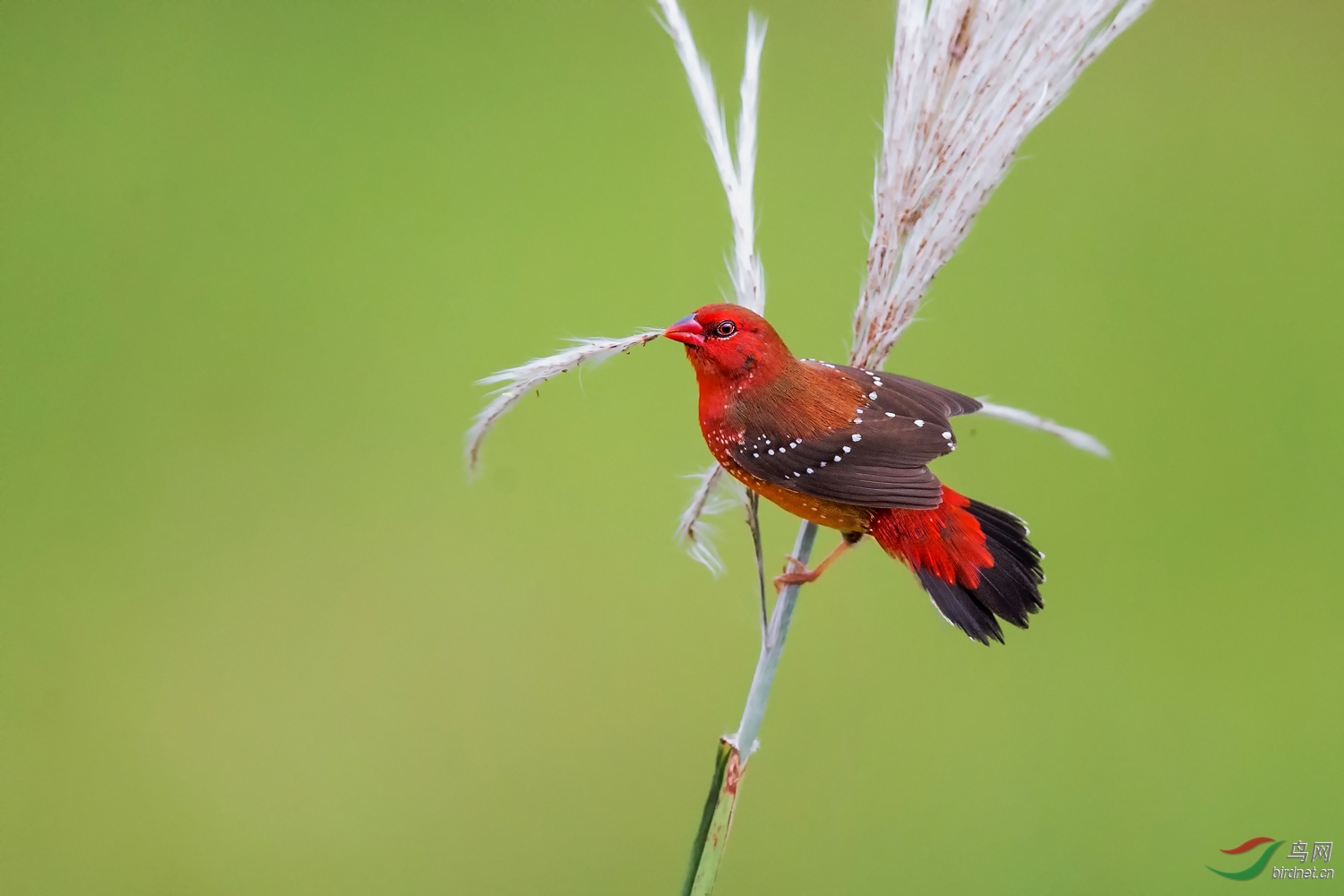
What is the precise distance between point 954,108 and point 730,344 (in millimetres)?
351

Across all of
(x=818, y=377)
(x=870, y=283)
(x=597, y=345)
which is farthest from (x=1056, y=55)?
(x=597, y=345)

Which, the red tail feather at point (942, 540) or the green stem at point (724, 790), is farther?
the red tail feather at point (942, 540)

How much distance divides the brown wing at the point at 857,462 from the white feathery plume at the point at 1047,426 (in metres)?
0.14

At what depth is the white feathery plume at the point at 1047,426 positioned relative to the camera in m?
0.99

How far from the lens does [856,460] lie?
0.94 m

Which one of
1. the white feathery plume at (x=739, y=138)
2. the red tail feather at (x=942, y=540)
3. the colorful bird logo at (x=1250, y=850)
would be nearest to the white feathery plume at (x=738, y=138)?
the white feathery plume at (x=739, y=138)

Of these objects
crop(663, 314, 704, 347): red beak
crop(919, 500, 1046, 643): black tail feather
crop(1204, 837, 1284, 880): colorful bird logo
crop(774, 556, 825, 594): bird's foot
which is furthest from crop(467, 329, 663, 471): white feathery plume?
crop(1204, 837, 1284, 880): colorful bird logo

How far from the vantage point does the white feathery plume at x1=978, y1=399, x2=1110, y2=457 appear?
99 cm

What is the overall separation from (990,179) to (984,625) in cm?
47

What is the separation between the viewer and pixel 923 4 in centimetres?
96

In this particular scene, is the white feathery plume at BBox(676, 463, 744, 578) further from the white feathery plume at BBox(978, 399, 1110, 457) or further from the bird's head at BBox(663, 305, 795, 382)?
the white feathery plume at BBox(978, 399, 1110, 457)

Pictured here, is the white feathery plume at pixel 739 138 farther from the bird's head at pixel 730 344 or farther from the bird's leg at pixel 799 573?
the bird's leg at pixel 799 573

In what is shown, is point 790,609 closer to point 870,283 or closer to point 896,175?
point 870,283

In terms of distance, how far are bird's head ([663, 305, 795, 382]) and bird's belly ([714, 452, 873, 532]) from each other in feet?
0.31
